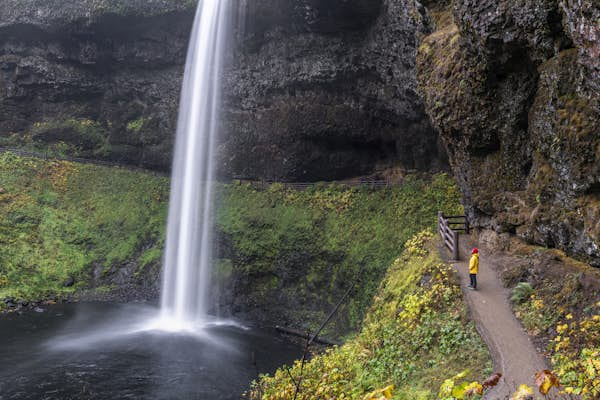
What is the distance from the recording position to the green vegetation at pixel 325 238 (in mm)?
23984

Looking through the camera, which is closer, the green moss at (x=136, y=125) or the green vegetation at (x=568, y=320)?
the green vegetation at (x=568, y=320)

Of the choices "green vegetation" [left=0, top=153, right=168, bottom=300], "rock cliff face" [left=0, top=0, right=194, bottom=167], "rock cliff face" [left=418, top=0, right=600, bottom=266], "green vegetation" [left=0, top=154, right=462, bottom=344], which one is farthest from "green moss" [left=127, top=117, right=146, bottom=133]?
"rock cliff face" [left=418, top=0, right=600, bottom=266]

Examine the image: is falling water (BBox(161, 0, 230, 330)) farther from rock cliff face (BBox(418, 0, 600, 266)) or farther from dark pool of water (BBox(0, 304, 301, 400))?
rock cliff face (BBox(418, 0, 600, 266))

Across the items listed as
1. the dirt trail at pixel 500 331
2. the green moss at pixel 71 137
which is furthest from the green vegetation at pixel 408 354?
the green moss at pixel 71 137

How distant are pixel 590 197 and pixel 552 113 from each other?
247 cm

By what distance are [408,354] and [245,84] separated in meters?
25.6

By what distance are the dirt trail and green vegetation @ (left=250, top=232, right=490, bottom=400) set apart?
28cm

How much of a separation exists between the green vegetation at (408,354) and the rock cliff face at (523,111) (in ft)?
10.4

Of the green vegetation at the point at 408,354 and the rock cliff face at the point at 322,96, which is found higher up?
the rock cliff face at the point at 322,96

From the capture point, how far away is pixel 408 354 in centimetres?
1104

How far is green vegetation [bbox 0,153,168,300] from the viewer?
28.2m

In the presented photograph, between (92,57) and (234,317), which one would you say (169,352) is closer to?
(234,317)

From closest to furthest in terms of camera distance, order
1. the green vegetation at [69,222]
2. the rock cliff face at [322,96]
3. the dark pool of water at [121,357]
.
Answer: the dark pool of water at [121,357] → the rock cliff face at [322,96] → the green vegetation at [69,222]

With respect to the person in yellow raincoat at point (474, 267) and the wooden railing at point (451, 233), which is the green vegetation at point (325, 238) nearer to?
the wooden railing at point (451, 233)
